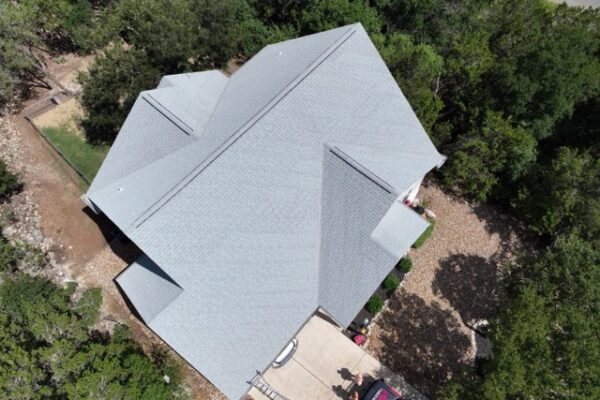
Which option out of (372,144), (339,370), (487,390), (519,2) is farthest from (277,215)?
(519,2)

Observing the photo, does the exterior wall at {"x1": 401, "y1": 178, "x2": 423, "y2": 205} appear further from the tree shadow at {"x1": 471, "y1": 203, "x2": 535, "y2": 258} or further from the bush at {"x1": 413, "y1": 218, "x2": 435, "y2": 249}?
the tree shadow at {"x1": 471, "y1": 203, "x2": 535, "y2": 258}

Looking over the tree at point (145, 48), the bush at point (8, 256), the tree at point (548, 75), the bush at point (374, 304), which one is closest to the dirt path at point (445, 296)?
the bush at point (374, 304)

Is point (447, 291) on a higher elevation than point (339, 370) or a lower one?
higher

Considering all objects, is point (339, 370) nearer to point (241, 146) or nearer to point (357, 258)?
point (357, 258)

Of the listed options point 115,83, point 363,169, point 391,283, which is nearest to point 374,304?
point 391,283

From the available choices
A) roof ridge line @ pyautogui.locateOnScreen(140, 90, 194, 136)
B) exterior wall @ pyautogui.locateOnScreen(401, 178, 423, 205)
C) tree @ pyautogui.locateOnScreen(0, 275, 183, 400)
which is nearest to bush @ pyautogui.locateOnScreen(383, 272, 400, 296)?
exterior wall @ pyautogui.locateOnScreen(401, 178, 423, 205)

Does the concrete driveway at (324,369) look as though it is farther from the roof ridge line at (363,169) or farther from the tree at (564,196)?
the tree at (564,196)
